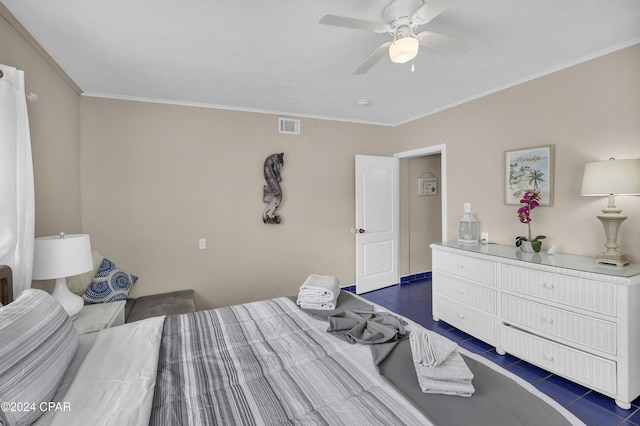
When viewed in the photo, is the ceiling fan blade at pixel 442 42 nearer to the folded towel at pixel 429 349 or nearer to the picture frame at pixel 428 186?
the folded towel at pixel 429 349

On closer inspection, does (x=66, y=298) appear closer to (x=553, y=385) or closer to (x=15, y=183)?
(x=15, y=183)

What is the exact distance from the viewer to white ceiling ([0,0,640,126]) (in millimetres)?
1765

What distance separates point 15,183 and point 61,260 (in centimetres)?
53

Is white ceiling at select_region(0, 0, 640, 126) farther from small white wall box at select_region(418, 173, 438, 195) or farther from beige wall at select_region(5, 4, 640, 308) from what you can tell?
small white wall box at select_region(418, 173, 438, 195)

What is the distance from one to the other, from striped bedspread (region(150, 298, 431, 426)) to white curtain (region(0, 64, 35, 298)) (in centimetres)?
92

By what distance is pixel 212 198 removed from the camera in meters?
3.51

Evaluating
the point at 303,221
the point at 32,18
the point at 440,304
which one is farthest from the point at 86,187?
the point at 440,304

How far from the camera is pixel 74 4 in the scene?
1.70 meters

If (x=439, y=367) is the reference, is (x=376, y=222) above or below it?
above

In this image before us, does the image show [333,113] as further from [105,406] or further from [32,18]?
[105,406]

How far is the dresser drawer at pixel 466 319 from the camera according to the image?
2.72 meters

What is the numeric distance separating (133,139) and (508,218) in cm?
395

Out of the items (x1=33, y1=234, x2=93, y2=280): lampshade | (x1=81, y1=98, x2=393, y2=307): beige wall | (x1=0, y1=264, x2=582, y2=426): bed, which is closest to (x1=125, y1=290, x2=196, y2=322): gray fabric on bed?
(x1=81, y1=98, x2=393, y2=307): beige wall

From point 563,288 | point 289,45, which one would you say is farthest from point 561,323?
point 289,45
